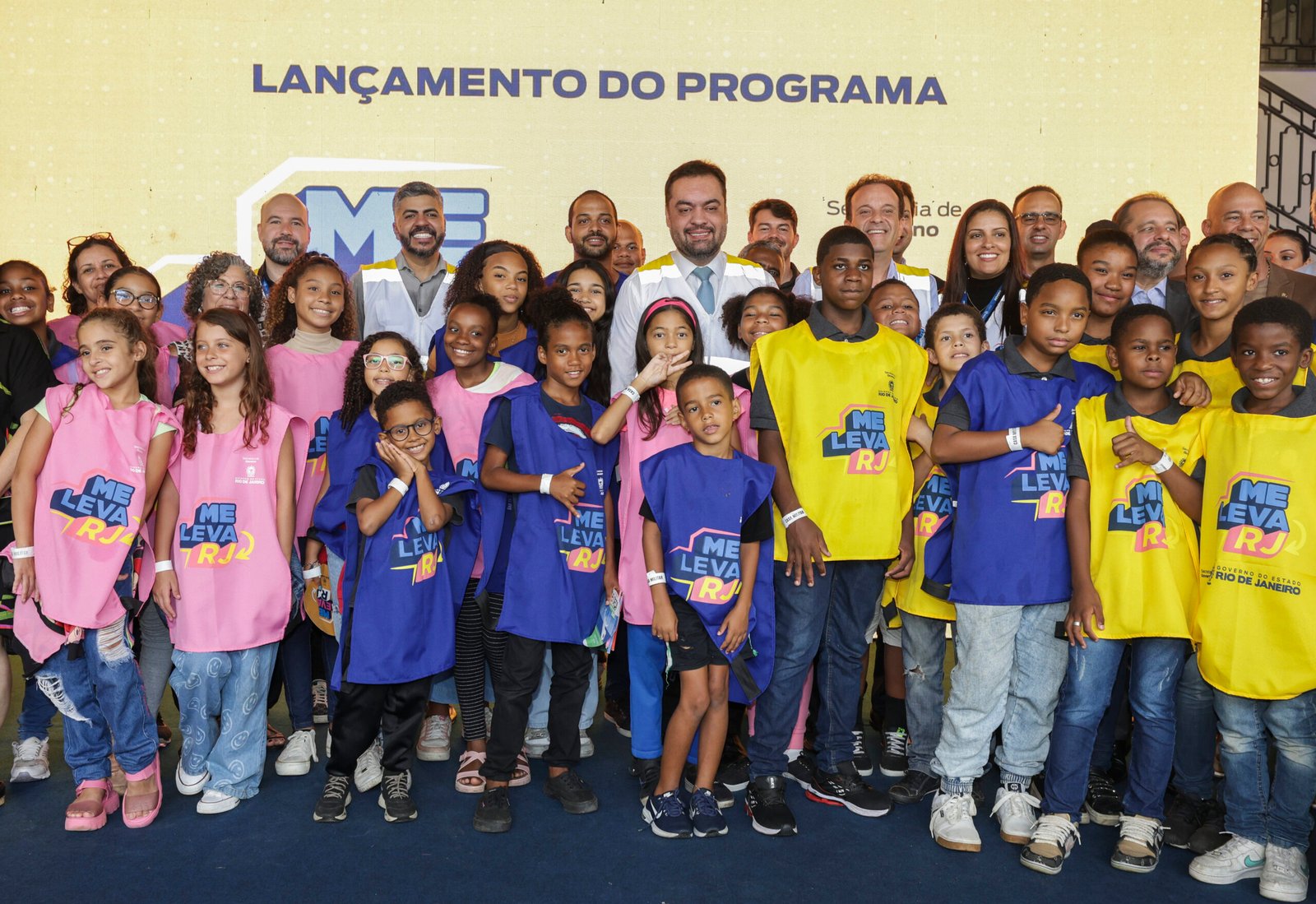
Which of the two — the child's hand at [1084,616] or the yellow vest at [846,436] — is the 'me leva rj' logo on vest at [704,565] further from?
the child's hand at [1084,616]

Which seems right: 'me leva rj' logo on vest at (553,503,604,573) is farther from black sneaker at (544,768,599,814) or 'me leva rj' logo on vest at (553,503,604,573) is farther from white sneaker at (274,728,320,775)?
white sneaker at (274,728,320,775)

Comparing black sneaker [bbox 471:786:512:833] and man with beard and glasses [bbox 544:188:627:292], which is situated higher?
man with beard and glasses [bbox 544:188:627:292]

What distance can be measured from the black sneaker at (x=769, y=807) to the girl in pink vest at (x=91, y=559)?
5.76 feet

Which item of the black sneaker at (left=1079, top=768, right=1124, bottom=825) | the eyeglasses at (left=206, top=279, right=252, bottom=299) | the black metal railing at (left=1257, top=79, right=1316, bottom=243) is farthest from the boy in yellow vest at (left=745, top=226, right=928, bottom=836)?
the black metal railing at (left=1257, top=79, right=1316, bottom=243)

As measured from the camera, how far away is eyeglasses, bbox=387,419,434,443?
312cm

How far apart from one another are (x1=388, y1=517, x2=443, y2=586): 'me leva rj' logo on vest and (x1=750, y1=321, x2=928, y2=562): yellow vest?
1.05 metres

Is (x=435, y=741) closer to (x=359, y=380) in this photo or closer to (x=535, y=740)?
(x=535, y=740)

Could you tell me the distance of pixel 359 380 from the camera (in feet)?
11.1

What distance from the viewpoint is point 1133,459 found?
2.83 m

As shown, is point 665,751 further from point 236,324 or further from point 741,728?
point 236,324

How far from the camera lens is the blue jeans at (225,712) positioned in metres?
3.14

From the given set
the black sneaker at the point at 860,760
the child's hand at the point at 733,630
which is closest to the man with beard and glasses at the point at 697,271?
the child's hand at the point at 733,630

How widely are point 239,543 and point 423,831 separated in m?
1.02

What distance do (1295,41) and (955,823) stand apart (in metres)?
8.84
